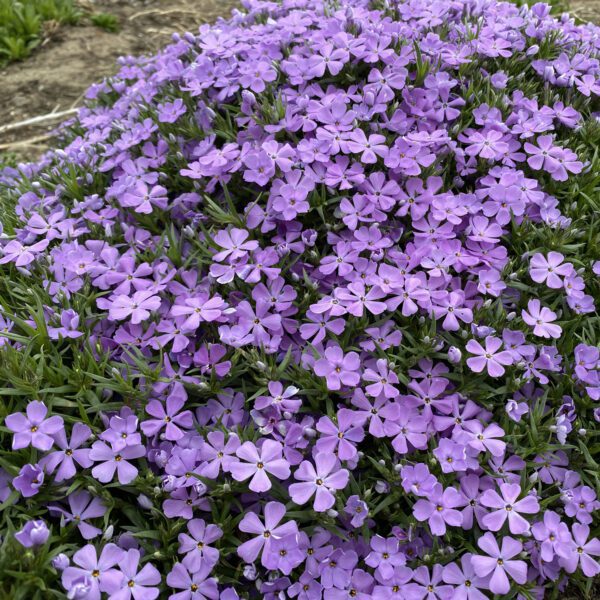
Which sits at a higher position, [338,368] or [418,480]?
[338,368]

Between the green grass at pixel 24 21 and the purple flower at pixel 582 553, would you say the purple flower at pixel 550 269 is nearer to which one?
the purple flower at pixel 582 553

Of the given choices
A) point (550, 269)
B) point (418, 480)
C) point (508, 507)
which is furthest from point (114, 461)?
point (550, 269)

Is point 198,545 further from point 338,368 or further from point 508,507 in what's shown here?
point 508,507

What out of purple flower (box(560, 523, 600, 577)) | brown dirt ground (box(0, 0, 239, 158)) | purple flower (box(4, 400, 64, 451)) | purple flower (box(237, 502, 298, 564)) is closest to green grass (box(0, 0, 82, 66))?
brown dirt ground (box(0, 0, 239, 158))

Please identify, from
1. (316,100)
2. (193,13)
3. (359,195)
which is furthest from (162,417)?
(193,13)

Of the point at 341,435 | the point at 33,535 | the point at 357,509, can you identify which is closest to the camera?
the point at 33,535

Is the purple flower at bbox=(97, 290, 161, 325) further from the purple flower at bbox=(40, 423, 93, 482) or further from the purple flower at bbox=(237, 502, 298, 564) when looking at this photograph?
the purple flower at bbox=(237, 502, 298, 564)
